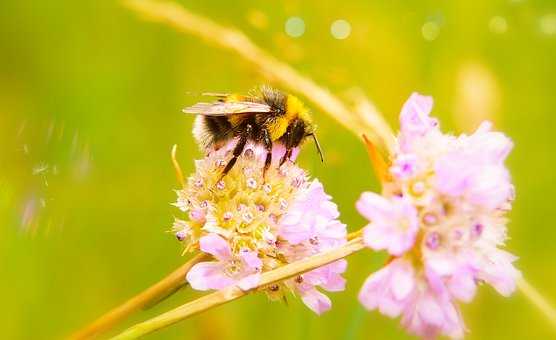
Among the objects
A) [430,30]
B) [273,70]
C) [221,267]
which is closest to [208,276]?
[221,267]

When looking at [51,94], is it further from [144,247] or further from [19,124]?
[144,247]

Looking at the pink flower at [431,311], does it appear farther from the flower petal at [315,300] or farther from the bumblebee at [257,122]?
the bumblebee at [257,122]

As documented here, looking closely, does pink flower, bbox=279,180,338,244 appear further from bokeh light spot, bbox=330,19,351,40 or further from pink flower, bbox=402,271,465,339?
bokeh light spot, bbox=330,19,351,40

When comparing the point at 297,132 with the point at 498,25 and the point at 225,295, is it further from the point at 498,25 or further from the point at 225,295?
the point at 498,25

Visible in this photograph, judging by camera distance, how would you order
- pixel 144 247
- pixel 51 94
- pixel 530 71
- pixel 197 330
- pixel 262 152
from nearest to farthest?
pixel 262 152
pixel 197 330
pixel 144 247
pixel 51 94
pixel 530 71

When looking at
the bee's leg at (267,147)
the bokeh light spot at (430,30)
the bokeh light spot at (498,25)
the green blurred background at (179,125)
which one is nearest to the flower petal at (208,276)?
the bee's leg at (267,147)

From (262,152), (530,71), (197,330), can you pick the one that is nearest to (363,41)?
(530,71)

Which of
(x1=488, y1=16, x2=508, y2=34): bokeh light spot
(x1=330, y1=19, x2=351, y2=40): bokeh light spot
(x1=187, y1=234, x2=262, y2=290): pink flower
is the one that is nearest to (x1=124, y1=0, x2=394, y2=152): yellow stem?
(x1=187, y1=234, x2=262, y2=290): pink flower
